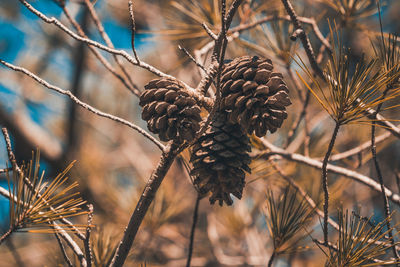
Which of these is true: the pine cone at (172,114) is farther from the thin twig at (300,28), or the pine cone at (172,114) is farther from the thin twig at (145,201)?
the thin twig at (300,28)

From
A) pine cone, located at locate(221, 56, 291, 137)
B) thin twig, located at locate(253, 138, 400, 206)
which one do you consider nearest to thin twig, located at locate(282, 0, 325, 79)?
pine cone, located at locate(221, 56, 291, 137)

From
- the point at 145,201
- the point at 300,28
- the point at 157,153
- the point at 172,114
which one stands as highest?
the point at 157,153

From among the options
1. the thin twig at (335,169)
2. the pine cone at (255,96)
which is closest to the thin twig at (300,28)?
the pine cone at (255,96)

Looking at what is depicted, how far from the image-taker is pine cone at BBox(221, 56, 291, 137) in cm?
48

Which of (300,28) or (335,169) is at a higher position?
(300,28)

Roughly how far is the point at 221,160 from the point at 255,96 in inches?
4.2

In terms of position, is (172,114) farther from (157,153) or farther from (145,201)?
(157,153)

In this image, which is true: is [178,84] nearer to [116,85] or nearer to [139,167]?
[139,167]

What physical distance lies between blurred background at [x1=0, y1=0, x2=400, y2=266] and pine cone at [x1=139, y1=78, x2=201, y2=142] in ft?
0.74

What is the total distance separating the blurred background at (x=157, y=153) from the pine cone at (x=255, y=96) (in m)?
0.23

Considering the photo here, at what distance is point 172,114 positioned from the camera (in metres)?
0.48

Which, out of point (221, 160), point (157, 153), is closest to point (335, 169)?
point (221, 160)

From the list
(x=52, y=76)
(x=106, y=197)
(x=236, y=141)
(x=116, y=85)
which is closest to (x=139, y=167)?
(x=106, y=197)

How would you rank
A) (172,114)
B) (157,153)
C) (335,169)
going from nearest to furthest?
(172,114) → (335,169) → (157,153)
